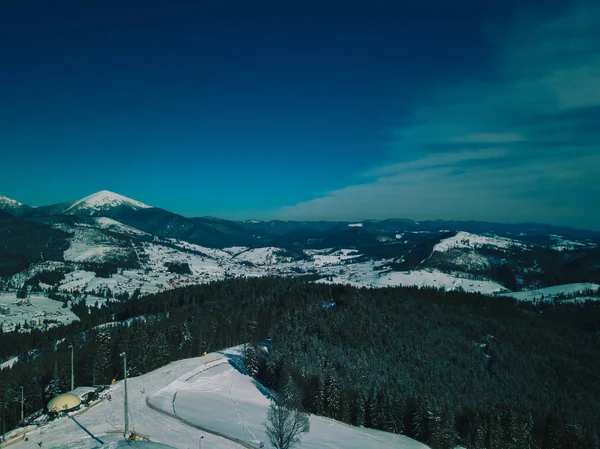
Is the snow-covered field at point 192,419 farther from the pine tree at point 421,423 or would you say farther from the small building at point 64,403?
the pine tree at point 421,423

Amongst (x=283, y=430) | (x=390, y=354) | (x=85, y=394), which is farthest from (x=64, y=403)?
(x=390, y=354)

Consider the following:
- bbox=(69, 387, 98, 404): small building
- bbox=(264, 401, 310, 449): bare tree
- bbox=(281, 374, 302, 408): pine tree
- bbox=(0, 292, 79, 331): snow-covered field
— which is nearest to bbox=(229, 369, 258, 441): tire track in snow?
bbox=(264, 401, 310, 449): bare tree

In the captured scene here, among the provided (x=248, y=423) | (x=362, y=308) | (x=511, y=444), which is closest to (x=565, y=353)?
(x=362, y=308)

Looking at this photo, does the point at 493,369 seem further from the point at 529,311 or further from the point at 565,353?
the point at 529,311

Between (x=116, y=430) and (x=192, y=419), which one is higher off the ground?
(x=116, y=430)

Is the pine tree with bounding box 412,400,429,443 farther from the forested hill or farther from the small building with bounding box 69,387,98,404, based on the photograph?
the small building with bounding box 69,387,98,404

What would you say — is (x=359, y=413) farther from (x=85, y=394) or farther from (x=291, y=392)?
(x=85, y=394)
